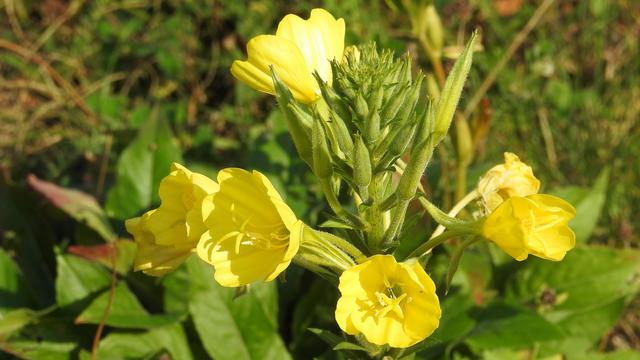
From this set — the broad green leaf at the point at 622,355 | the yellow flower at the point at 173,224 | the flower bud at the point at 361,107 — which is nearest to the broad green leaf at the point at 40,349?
the yellow flower at the point at 173,224

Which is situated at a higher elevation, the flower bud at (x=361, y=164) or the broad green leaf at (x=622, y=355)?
the flower bud at (x=361, y=164)

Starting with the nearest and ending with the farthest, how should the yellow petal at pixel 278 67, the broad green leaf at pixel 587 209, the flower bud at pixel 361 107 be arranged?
the flower bud at pixel 361 107 → the yellow petal at pixel 278 67 → the broad green leaf at pixel 587 209

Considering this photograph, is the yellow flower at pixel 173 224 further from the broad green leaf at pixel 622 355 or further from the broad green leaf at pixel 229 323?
the broad green leaf at pixel 622 355

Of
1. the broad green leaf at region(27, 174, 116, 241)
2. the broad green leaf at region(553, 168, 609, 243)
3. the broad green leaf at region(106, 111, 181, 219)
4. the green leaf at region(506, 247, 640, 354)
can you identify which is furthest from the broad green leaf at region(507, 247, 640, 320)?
the broad green leaf at region(27, 174, 116, 241)

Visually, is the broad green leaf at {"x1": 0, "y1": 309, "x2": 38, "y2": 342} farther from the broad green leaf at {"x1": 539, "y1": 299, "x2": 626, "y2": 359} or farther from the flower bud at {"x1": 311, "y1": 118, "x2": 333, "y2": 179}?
the broad green leaf at {"x1": 539, "y1": 299, "x2": 626, "y2": 359}

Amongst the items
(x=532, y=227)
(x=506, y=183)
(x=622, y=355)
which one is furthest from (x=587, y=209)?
(x=532, y=227)

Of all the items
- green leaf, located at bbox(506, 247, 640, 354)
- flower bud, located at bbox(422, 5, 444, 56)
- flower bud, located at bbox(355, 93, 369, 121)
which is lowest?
green leaf, located at bbox(506, 247, 640, 354)

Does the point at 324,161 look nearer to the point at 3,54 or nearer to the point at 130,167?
the point at 130,167
